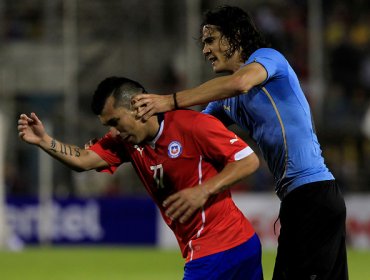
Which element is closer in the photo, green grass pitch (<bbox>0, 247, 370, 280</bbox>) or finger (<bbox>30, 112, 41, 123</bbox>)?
finger (<bbox>30, 112, 41, 123</bbox>)

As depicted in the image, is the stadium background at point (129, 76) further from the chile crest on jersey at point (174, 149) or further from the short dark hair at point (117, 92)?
the chile crest on jersey at point (174, 149)

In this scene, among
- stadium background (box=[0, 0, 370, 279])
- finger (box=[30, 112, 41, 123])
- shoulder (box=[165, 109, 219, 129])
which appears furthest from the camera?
stadium background (box=[0, 0, 370, 279])

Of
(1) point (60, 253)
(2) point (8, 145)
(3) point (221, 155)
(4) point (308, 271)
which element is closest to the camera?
(3) point (221, 155)

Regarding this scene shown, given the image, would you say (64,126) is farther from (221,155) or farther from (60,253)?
(221,155)

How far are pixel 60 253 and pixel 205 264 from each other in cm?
1265

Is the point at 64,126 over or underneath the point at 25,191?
over

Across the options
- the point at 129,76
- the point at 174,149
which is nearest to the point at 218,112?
the point at 174,149

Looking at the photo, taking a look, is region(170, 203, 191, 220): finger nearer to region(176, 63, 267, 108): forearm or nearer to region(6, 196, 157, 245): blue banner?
region(176, 63, 267, 108): forearm

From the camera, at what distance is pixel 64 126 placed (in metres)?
19.2

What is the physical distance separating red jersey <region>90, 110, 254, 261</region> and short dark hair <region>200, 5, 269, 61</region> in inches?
23.5

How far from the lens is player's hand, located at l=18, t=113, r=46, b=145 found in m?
6.66

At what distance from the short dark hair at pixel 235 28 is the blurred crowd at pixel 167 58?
13063 millimetres

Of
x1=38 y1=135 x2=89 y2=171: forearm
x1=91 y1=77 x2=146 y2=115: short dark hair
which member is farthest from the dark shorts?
x1=38 y1=135 x2=89 y2=171: forearm

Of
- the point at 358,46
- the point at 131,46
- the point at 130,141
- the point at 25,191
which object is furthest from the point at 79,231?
the point at 130,141
